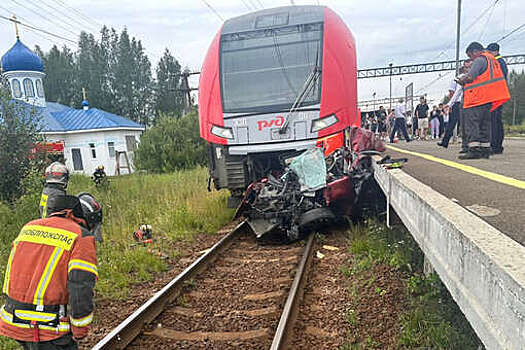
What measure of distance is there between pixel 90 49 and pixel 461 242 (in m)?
55.5

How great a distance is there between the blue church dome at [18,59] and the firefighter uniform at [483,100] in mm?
31182

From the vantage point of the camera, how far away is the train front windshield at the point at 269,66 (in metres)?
6.78

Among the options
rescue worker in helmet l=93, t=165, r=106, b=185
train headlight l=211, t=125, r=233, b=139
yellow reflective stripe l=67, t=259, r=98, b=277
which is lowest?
rescue worker in helmet l=93, t=165, r=106, b=185

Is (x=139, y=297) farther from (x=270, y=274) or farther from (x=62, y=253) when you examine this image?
(x=62, y=253)

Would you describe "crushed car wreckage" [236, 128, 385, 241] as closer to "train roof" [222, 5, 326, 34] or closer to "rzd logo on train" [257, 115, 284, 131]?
"rzd logo on train" [257, 115, 284, 131]

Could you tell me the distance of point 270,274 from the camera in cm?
515

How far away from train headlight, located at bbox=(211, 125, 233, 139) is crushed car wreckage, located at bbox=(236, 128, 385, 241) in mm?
965

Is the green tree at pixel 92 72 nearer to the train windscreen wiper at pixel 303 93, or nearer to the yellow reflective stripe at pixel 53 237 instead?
the train windscreen wiper at pixel 303 93

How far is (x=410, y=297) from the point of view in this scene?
12.5 ft

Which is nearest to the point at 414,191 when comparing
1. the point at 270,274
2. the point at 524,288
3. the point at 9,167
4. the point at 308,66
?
the point at 524,288

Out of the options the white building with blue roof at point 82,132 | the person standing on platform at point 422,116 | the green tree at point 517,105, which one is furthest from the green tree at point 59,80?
the green tree at point 517,105

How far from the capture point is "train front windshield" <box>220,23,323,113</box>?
22.2ft

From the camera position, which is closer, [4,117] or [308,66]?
[308,66]

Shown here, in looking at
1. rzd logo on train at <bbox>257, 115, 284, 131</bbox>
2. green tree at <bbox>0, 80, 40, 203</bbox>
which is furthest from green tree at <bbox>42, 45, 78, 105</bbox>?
→ rzd logo on train at <bbox>257, 115, 284, 131</bbox>
